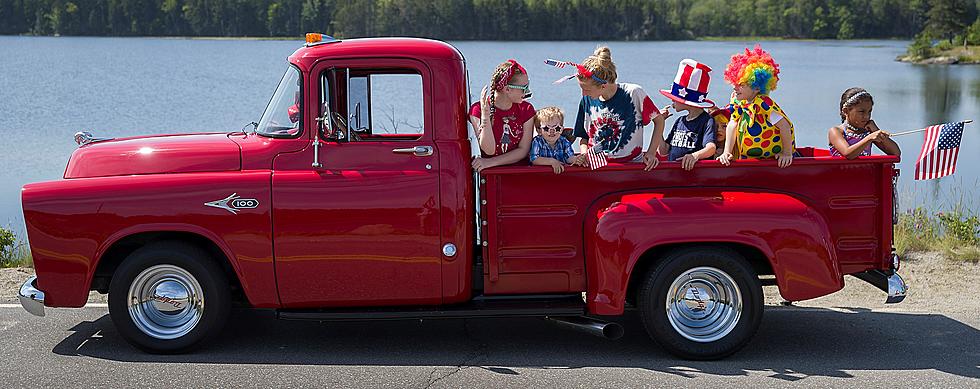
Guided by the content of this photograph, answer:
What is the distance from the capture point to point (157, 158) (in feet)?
20.5

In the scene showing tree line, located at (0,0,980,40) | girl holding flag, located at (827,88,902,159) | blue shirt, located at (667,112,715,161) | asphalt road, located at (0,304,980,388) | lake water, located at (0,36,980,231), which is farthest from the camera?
tree line, located at (0,0,980,40)

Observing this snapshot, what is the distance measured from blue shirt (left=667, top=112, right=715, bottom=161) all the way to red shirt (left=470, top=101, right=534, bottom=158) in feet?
3.22

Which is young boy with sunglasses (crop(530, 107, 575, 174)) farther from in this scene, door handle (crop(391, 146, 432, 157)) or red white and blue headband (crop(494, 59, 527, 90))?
door handle (crop(391, 146, 432, 157))

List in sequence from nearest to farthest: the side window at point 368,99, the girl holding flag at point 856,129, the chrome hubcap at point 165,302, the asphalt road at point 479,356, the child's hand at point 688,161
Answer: the asphalt road at point 479,356 → the child's hand at point 688,161 → the chrome hubcap at point 165,302 → the side window at point 368,99 → the girl holding flag at point 856,129

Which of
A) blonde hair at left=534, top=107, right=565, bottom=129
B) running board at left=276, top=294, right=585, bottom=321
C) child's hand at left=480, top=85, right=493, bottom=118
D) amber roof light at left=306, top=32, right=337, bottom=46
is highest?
amber roof light at left=306, top=32, right=337, bottom=46

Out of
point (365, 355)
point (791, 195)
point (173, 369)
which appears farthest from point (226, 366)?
point (791, 195)

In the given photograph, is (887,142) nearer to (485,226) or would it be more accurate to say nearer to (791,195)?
(791,195)

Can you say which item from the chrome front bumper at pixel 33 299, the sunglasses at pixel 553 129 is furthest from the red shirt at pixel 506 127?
the chrome front bumper at pixel 33 299

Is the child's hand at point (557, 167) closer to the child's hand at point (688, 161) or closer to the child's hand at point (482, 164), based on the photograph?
the child's hand at point (482, 164)

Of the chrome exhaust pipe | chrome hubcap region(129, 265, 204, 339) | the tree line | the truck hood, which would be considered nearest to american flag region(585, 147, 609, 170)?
the chrome exhaust pipe

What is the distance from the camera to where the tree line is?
42625 mm

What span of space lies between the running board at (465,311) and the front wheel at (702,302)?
17.4 inches

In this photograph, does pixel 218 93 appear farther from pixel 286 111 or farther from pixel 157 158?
pixel 286 111

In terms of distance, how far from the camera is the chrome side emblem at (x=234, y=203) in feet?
19.6
